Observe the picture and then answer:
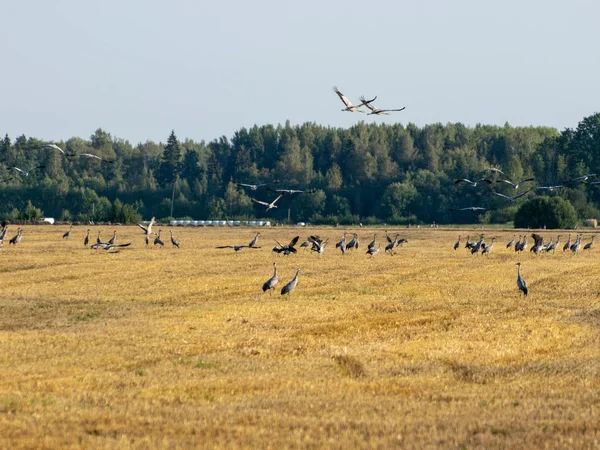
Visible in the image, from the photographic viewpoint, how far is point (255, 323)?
25.3 m

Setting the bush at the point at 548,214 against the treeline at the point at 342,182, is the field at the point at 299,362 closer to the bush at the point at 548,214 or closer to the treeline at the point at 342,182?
the bush at the point at 548,214

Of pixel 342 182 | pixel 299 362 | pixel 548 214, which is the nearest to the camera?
pixel 299 362

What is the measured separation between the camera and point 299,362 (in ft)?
64.5

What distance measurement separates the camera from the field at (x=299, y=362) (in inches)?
539

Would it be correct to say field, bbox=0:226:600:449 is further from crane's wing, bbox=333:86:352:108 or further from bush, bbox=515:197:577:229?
bush, bbox=515:197:577:229

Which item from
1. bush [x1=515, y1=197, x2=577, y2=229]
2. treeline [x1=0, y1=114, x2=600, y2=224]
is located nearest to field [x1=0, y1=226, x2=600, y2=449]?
bush [x1=515, y1=197, x2=577, y2=229]

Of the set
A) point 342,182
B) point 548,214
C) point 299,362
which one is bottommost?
point 299,362

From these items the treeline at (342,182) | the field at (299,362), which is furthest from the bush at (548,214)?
the field at (299,362)

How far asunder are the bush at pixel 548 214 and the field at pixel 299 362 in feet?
224

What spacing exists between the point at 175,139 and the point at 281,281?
156625 mm

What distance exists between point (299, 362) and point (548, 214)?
90.0 meters

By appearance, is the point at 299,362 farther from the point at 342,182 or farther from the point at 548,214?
the point at 342,182

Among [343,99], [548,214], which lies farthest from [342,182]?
[343,99]

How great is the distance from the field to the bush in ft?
224
